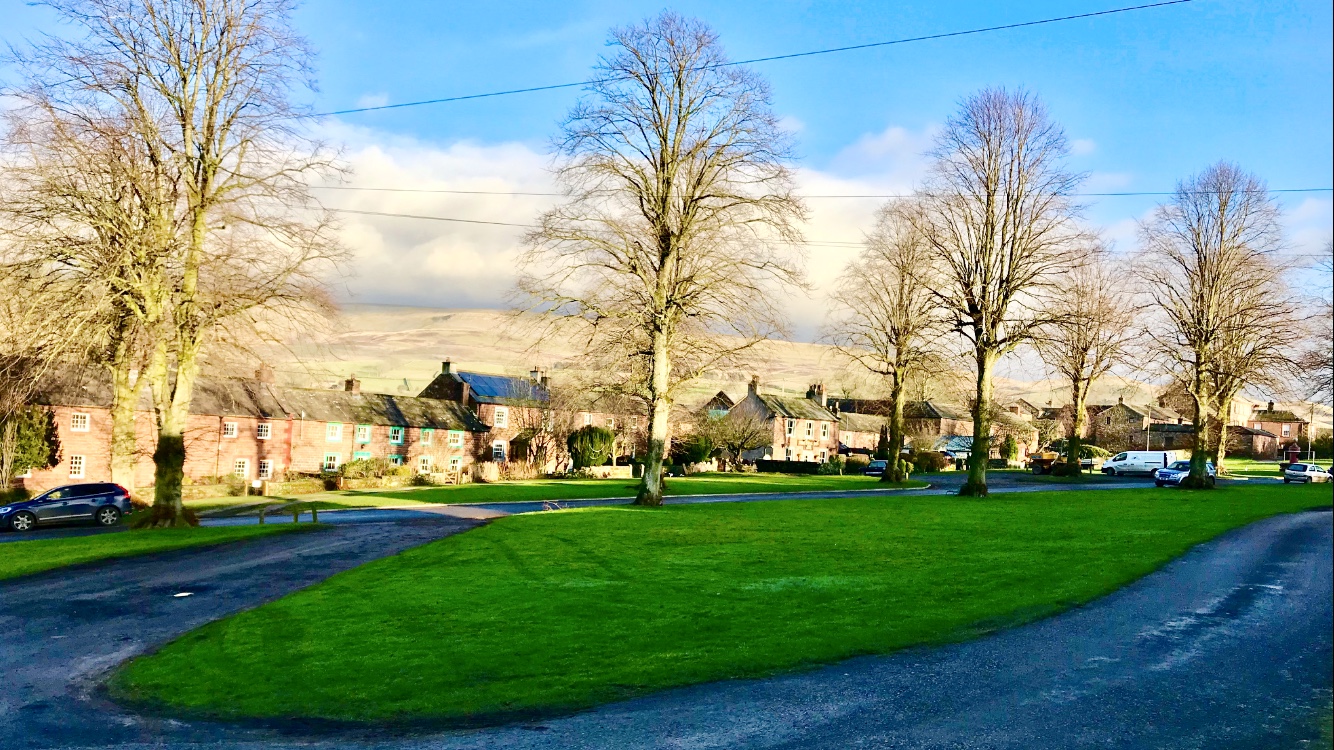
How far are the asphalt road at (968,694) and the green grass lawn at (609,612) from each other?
0.70 meters

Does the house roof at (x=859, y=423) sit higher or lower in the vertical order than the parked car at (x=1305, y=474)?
higher

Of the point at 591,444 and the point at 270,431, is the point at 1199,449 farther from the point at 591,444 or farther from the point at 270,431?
the point at 270,431

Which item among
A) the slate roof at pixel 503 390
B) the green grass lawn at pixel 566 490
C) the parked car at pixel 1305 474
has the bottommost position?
the green grass lawn at pixel 566 490

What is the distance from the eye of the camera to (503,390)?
94.4 metres

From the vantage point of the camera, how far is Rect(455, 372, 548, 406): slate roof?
294 ft

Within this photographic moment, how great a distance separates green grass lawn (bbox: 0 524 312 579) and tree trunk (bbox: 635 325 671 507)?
13967mm

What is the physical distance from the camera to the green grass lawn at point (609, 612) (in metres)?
12.1

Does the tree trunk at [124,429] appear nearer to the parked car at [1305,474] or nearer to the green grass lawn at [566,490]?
the green grass lawn at [566,490]

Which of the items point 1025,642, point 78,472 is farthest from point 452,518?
point 78,472

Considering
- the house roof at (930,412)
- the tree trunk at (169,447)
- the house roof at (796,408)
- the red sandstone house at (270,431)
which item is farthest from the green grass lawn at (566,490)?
the house roof at (930,412)

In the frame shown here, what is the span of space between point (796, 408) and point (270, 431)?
186 ft

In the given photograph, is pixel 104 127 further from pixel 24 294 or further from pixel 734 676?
pixel 734 676

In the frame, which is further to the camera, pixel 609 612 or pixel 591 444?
pixel 591 444

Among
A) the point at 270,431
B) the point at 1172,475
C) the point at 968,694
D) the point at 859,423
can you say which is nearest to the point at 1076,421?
the point at 1172,475
